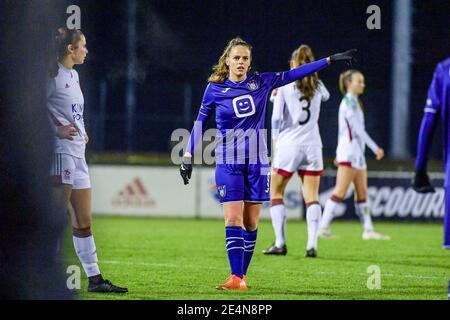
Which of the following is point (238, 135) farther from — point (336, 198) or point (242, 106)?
point (336, 198)

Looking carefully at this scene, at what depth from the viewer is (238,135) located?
24.7ft

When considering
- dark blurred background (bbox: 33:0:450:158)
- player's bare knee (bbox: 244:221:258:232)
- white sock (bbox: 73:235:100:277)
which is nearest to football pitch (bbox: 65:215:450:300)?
white sock (bbox: 73:235:100:277)

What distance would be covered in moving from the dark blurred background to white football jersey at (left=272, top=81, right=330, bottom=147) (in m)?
6.47

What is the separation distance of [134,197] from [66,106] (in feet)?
33.9

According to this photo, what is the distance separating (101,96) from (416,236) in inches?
273

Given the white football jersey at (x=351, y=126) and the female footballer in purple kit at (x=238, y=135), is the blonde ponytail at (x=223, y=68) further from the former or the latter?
the white football jersey at (x=351, y=126)

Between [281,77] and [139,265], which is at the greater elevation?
[281,77]

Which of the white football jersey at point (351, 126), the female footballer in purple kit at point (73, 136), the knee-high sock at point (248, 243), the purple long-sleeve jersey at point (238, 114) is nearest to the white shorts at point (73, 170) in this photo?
the female footballer in purple kit at point (73, 136)

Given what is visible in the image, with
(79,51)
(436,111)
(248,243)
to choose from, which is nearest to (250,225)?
(248,243)

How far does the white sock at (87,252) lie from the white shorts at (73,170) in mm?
415

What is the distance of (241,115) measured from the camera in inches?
294
